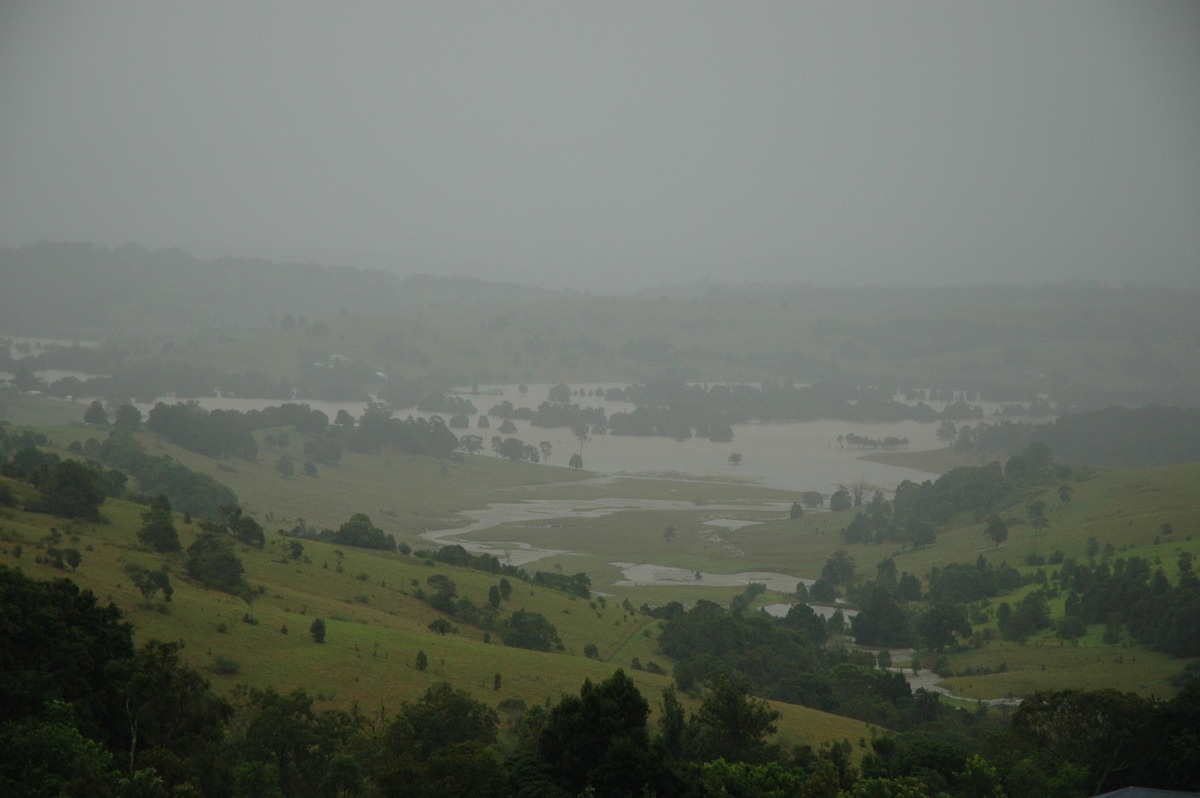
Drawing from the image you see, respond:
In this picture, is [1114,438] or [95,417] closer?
[95,417]

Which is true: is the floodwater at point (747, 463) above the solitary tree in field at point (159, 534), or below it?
below

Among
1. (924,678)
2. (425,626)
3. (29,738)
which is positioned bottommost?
A: (924,678)

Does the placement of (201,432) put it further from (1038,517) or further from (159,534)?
(1038,517)

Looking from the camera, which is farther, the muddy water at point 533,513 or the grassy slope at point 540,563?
the muddy water at point 533,513

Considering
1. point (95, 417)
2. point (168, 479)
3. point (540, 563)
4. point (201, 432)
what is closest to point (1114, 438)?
point (540, 563)

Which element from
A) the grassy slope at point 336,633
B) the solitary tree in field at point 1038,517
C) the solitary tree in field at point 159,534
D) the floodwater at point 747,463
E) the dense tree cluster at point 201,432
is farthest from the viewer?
the floodwater at point 747,463

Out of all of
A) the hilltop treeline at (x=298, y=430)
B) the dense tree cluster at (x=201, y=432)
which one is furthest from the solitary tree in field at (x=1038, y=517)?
the dense tree cluster at (x=201, y=432)

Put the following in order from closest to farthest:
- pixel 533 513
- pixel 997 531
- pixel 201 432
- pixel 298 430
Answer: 1. pixel 997 531
2. pixel 201 432
3. pixel 533 513
4. pixel 298 430

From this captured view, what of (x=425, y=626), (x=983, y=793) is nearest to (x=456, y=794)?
(x=983, y=793)

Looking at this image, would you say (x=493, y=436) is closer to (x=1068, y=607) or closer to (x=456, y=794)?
(x=1068, y=607)

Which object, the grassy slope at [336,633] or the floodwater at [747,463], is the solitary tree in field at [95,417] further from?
the grassy slope at [336,633]

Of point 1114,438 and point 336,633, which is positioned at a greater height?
point 1114,438
